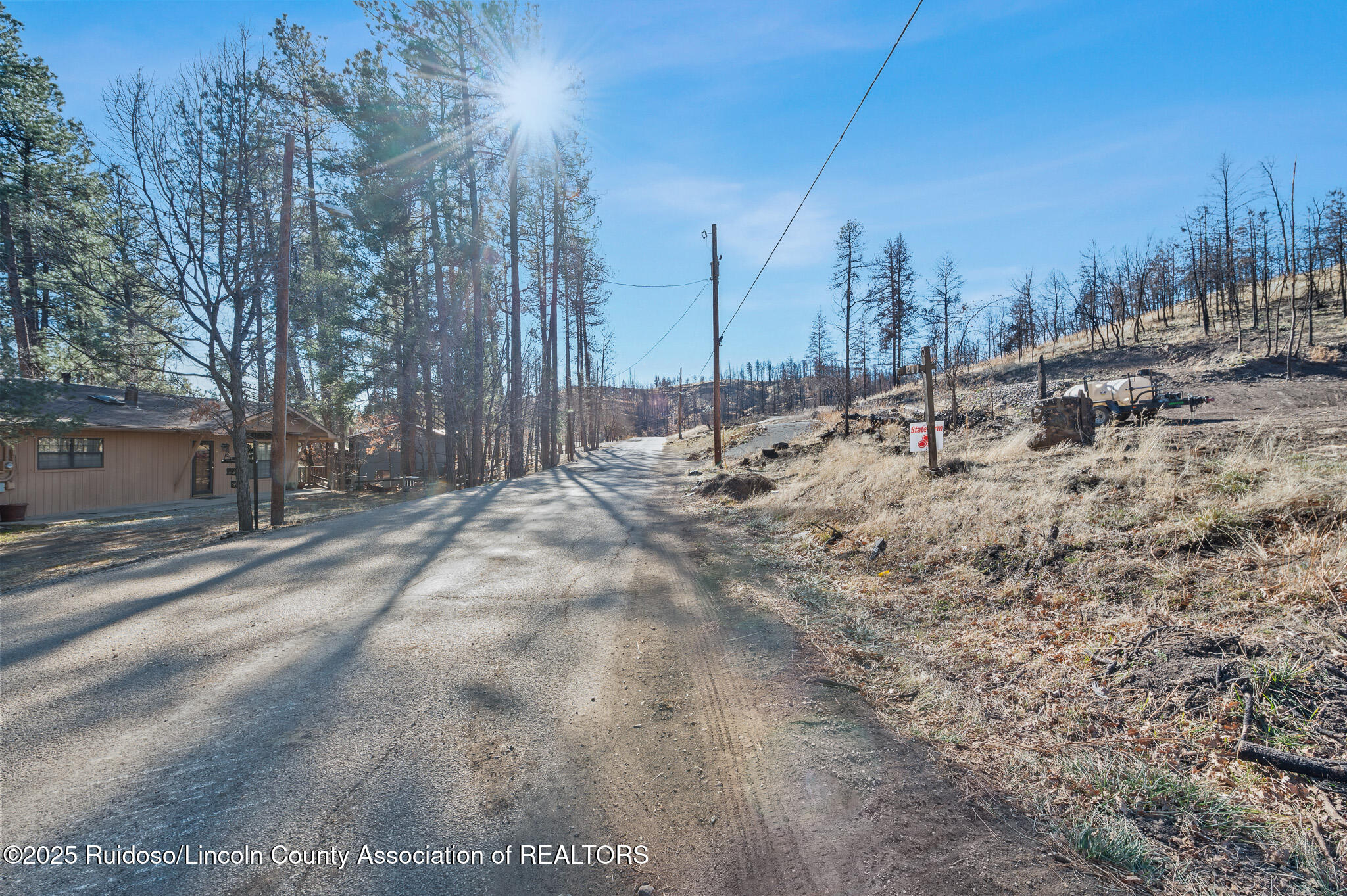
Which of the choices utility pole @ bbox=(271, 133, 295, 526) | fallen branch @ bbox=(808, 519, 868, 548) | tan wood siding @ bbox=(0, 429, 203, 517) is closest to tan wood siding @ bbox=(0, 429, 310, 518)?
tan wood siding @ bbox=(0, 429, 203, 517)

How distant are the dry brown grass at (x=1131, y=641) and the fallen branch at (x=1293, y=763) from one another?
0.04 meters

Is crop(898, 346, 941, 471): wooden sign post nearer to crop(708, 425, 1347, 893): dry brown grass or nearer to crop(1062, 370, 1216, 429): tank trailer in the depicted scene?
crop(708, 425, 1347, 893): dry brown grass

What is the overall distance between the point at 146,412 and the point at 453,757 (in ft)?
83.9

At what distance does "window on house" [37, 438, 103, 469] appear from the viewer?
17.1 metres

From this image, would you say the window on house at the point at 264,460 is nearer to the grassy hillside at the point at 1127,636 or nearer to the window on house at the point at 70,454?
the window on house at the point at 70,454

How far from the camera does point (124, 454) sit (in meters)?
19.2

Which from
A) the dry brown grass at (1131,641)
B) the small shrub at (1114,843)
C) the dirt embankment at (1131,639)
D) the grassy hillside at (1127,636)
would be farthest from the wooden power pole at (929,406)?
the small shrub at (1114,843)

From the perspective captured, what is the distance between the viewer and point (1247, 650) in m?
2.96

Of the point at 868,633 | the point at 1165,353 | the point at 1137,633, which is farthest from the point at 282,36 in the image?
the point at 1165,353

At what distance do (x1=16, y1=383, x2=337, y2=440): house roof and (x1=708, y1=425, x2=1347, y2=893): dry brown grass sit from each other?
16503mm

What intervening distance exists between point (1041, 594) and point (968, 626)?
701mm

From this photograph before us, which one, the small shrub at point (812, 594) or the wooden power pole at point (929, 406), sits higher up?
the wooden power pole at point (929, 406)

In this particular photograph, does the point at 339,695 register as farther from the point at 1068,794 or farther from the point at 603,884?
the point at 1068,794

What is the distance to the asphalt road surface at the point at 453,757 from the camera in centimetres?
202
